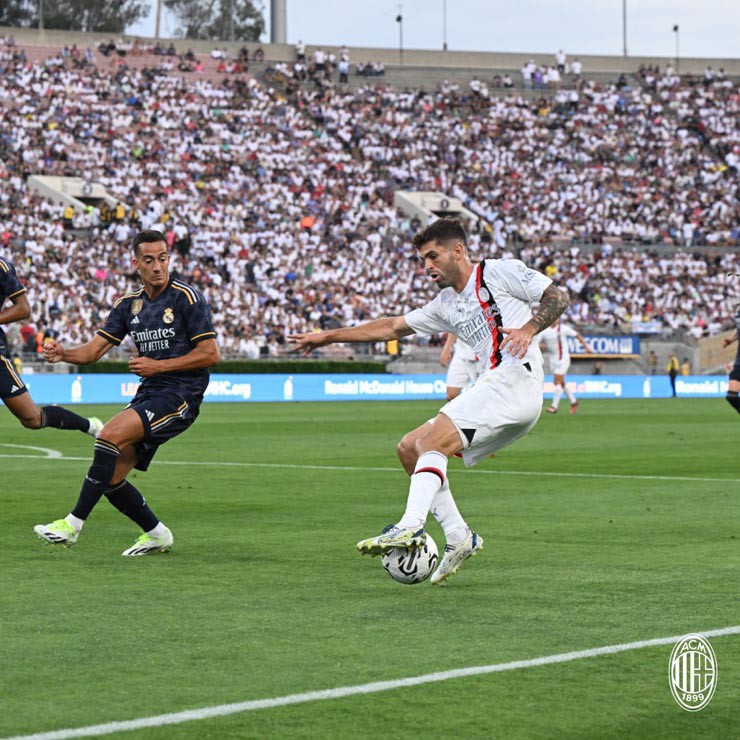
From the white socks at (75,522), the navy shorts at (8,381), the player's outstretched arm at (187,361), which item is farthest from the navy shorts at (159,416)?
the navy shorts at (8,381)

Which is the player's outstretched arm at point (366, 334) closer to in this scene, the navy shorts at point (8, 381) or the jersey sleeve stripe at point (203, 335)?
the jersey sleeve stripe at point (203, 335)

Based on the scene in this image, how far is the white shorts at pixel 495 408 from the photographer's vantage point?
8242 mm

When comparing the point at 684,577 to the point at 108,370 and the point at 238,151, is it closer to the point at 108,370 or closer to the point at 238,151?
the point at 108,370

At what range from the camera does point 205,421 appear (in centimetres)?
3064

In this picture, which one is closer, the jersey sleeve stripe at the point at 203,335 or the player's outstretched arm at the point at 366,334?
the player's outstretched arm at the point at 366,334

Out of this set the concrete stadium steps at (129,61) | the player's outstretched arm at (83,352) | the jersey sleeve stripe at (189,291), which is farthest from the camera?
the concrete stadium steps at (129,61)

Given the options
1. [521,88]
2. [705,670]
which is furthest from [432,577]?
[521,88]

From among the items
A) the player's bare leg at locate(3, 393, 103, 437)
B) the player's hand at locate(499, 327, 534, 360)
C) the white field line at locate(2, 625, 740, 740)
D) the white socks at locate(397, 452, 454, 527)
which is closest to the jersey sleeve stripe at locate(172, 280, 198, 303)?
the white socks at locate(397, 452, 454, 527)

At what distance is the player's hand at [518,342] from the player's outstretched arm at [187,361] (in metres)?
2.50

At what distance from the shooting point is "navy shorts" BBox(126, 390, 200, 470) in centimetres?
967

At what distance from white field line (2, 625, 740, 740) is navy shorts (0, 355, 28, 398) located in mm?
7920

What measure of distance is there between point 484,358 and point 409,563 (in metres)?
1.64

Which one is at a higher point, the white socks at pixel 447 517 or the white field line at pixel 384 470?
the white socks at pixel 447 517

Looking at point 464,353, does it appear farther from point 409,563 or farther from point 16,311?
point 409,563
